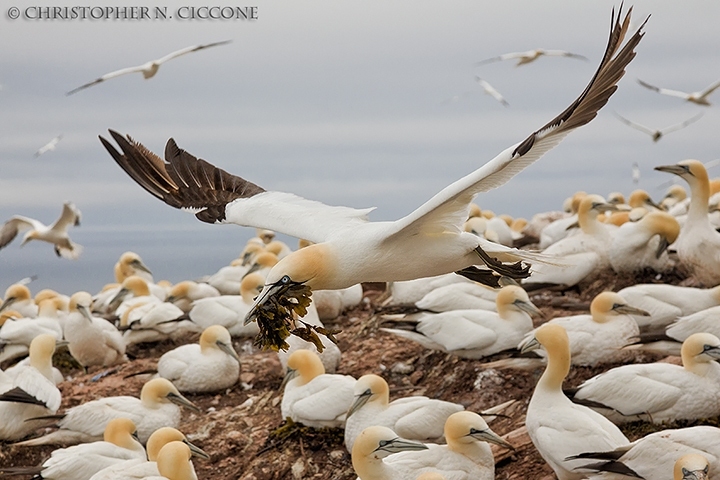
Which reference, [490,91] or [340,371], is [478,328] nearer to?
[340,371]

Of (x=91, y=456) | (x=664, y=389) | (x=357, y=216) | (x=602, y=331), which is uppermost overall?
(x=357, y=216)

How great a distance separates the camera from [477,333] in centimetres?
692

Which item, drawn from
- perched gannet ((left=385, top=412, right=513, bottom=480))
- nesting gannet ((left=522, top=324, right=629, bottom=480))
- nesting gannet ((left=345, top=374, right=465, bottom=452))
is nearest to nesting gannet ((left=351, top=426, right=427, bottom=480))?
perched gannet ((left=385, top=412, right=513, bottom=480))

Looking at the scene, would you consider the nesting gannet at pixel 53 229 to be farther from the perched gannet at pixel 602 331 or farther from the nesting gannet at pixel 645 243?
the perched gannet at pixel 602 331

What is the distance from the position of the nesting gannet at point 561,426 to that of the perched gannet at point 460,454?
251 mm

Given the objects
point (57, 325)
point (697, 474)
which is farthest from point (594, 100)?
point (57, 325)

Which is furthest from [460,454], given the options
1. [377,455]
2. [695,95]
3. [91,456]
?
[695,95]

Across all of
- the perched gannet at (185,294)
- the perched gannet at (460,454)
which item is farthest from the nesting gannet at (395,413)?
the perched gannet at (185,294)

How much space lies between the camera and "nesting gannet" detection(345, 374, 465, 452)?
19.4ft

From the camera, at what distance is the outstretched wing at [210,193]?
5.05 metres

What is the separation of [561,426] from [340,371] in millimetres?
2695

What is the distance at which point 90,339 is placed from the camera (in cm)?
A: 884

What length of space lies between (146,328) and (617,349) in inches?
177

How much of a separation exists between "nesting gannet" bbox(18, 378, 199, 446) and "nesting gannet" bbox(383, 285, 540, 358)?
1.65 meters
